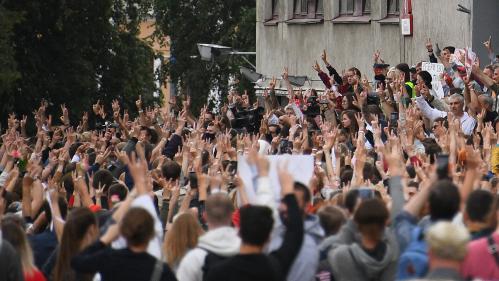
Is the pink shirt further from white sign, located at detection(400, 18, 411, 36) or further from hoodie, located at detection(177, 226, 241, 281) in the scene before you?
white sign, located at detection(400, 18, 411, 36)

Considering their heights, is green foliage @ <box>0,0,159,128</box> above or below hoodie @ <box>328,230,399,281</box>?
above

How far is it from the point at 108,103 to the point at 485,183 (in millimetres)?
32441

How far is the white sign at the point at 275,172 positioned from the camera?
1080cm

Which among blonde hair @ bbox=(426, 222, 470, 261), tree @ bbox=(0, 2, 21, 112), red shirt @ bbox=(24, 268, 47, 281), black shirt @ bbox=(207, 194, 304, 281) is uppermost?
tree @ bbox=(0, 2, 21, 112)

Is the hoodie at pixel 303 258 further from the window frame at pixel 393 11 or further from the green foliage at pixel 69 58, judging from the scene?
the green foliage at pixel 69 58

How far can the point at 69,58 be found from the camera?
42.8m

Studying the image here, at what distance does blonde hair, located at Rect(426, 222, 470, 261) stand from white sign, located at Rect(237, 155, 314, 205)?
1.95m

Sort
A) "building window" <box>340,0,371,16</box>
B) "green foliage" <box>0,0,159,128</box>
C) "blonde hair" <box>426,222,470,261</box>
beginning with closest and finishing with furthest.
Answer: "blonde hair" <box>426,222,470,261</box>
"building window" <box>340,0,371,16</box>
"green foliage" <box>0,0,159,128</box>

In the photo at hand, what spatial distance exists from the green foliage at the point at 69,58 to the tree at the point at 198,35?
1366 centimetres

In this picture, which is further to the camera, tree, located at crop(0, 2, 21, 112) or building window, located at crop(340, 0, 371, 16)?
building window, located at crop(340, 0, 371, 16)

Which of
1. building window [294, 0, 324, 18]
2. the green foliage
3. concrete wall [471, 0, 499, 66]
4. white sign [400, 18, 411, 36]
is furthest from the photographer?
the green foliage

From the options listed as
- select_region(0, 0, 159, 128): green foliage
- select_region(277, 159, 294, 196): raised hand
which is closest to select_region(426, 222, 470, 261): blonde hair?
select_region(277, 159, 294, 196): raised hand

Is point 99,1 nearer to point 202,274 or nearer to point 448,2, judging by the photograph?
point 448,2

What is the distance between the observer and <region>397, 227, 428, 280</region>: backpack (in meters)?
9.52
